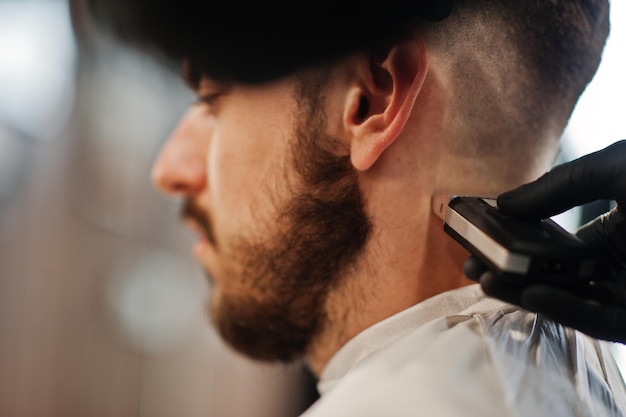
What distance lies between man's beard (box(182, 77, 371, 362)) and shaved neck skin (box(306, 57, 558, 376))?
3cm

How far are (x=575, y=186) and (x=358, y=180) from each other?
227 millimetres

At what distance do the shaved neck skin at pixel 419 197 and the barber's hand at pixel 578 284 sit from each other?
9cm

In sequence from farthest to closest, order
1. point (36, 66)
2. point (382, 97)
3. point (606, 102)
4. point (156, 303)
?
1. point (156, 303)
2. point (36, 66)
3. point (606, 102)
4. point (382, 97)

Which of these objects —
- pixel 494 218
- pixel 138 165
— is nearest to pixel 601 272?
pixel 494 218

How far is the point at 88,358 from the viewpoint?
1.22 meters

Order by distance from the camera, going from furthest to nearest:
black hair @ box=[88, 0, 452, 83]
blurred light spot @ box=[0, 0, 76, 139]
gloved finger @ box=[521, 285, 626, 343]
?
blurred light spot @ box=[0, 0, 76, 139] < black hair @ box=[88, 0, 452, 83] < gloved finger @ box=[521, 285, 626, 343]

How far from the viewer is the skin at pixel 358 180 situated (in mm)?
584

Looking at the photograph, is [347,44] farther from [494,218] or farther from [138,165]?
[138,165]

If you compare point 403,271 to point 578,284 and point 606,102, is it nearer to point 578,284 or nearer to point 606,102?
point 578,284

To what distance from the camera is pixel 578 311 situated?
0.47 metres

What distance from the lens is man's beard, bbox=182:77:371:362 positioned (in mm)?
626

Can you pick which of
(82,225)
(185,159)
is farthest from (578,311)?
(82,225)

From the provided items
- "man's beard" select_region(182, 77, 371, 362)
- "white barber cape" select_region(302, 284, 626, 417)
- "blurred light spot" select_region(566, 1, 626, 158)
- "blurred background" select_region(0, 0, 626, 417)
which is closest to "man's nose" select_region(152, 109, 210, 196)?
"blurred background" select_region(0, 0, 626, 417)

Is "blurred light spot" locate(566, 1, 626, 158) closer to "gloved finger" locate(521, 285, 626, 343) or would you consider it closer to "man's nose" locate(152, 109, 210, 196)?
"gloved finger" locate(521, 285, 626, 343)
